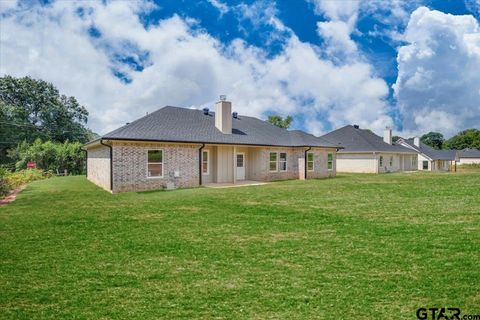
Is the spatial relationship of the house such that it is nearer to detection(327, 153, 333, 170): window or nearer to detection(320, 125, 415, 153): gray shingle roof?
detection(327, 153, 333, 170): window

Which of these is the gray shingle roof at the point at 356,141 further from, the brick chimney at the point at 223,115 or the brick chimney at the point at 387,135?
the brick chimney at the point at 223,115

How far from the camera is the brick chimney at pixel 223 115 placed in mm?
21938

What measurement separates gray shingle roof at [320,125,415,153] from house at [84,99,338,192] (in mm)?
10062

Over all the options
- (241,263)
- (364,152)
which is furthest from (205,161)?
(364,152)

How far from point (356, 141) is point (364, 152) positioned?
7.64 feet

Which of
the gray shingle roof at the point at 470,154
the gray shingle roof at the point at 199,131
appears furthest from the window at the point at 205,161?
the gray shingle roof at the point at 470,154

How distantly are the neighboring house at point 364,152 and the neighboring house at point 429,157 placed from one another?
37.1ft

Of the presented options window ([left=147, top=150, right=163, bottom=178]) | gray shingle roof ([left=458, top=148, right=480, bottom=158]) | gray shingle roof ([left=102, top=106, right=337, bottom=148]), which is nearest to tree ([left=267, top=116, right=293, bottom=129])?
gray shingle roof ([left=102, top=106, right=337, bottom=148])

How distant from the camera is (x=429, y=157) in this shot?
5022 centimetres

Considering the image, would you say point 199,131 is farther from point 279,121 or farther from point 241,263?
point 279,121

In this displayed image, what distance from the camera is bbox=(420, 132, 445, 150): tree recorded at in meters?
107

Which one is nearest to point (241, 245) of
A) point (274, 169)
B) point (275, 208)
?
point (275, 208)

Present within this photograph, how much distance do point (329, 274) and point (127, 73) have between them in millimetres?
22212

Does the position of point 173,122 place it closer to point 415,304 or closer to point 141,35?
point 141,35
